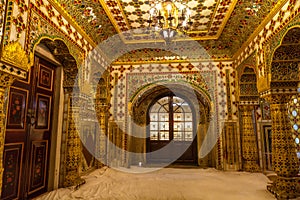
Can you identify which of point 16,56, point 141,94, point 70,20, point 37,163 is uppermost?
point 70,20

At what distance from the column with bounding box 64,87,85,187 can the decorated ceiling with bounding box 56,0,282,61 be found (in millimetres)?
1726

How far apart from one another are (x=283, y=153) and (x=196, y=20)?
350cm

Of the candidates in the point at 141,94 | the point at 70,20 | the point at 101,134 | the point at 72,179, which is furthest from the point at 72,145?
the point at 141,94

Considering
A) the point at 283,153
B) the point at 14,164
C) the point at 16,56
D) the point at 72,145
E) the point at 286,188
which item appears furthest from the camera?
the point at 72,145

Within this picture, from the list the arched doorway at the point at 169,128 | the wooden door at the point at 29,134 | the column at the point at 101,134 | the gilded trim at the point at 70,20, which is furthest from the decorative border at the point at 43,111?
the arched doorway at the point at 169,128

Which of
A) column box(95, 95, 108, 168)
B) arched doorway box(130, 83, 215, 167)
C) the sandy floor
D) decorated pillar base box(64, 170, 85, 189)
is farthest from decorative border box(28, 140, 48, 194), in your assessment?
arched doorway box(130, 83, 215, 167)

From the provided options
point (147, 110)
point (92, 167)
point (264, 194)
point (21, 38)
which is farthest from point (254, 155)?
point (21, 38)

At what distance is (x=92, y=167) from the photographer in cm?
600

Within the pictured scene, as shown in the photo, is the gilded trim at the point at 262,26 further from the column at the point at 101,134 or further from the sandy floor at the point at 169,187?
the column at the point at 101,134

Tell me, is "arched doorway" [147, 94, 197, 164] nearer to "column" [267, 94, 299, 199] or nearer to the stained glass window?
the stained glass window

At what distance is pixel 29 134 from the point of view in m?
3.64

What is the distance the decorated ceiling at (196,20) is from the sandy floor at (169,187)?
3522 mm

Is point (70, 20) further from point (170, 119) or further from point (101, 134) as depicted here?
point (170, 119)

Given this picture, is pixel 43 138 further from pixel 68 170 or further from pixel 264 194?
pixel 264 194
